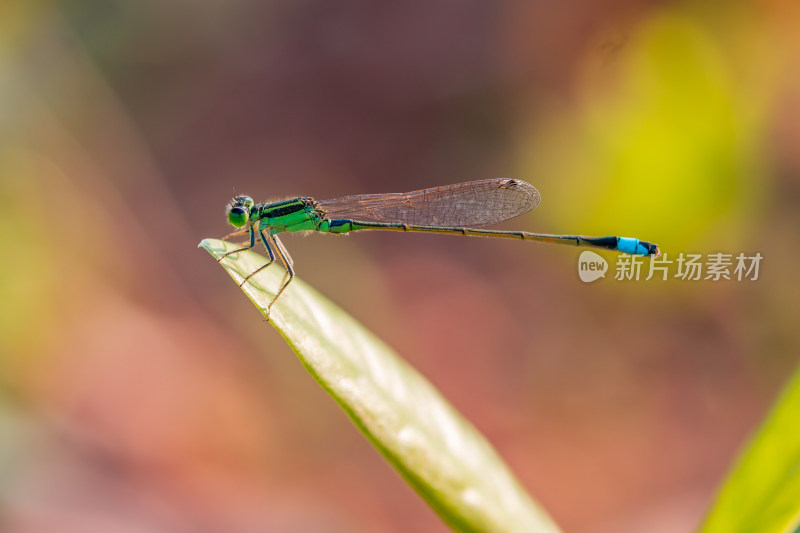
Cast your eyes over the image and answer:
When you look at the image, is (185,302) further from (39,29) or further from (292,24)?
(292,24)

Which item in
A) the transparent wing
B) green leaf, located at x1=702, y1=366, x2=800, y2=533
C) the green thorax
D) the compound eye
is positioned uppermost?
the transparent wing

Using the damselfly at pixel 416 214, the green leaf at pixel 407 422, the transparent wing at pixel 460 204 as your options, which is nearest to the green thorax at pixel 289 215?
the damselfly at pixel 416 214

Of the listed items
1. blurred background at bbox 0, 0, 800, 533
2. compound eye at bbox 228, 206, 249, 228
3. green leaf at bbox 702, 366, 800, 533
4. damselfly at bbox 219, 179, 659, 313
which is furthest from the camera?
blurred background at bbox 0, 0, 800, 533

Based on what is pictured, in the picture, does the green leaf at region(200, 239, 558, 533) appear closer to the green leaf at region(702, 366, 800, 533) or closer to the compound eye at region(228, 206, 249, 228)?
the green leaf at region(702, 366, 800, 533)

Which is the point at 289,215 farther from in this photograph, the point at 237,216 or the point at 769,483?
the point at 769,483

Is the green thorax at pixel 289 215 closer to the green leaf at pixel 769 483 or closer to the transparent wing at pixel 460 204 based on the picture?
the transparent wing at pixel 460 204

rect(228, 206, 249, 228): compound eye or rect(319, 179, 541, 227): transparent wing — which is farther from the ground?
rect(319, 179, 541, 227): transparent wing

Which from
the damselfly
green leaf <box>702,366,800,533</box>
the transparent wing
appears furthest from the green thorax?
green leaf <box>702,366,800,533</box>
